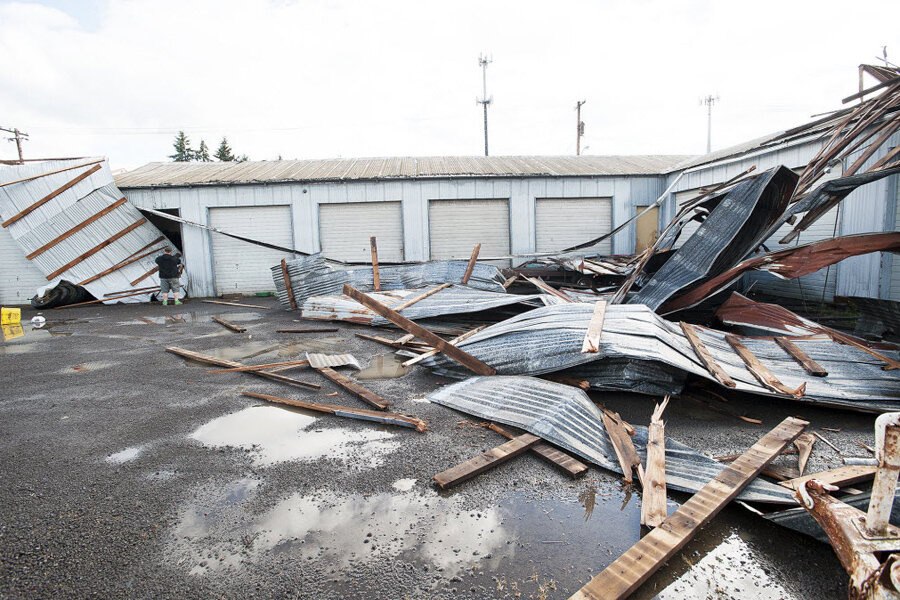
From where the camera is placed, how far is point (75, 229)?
13.4 metres

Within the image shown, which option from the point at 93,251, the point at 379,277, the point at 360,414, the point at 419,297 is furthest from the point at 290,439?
the point at 93,251

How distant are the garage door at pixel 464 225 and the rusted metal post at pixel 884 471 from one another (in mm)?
14233

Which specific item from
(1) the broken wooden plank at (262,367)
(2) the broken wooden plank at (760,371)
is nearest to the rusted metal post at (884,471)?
(2) the broken wooden plank at (760,371)

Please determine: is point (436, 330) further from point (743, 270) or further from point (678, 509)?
point (678, 509)

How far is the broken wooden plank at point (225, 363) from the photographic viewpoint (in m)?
5.32

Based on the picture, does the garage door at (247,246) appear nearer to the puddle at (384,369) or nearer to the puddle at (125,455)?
the puddle at (384,369)

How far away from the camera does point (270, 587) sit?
219cm

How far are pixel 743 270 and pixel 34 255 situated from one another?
17329 millimetres

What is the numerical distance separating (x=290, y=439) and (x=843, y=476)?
3947mm

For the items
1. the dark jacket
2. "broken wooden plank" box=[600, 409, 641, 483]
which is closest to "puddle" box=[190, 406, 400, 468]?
"broken wooden plank" box=[600, 409, 641, 483]

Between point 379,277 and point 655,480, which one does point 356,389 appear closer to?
point 655,480

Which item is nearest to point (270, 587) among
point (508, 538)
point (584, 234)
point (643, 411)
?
point (508, 538)

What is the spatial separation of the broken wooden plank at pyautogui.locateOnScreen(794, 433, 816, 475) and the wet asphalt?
0.10 m

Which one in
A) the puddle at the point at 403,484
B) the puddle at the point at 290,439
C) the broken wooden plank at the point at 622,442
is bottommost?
the puddle at the point at 290,439
